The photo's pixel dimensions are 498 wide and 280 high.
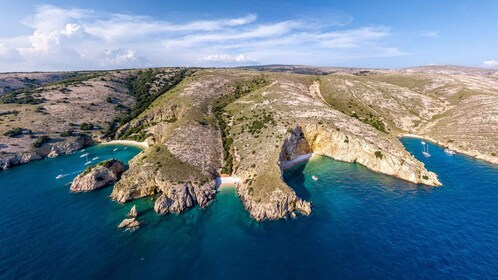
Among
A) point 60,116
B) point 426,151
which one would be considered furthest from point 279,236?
point 60,116

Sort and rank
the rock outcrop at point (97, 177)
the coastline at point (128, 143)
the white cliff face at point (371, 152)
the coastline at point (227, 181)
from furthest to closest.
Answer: the coastline at point (128, 143), the rock outcrop at point (97, 177), the coastline at point (227, 181), the white cliff face at point (371, 152)

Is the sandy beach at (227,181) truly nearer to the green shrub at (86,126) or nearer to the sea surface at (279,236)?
the sea surface at (279,236)

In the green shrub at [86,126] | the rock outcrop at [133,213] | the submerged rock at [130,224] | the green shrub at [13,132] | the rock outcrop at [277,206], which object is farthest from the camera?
the green shrub at [86,126]

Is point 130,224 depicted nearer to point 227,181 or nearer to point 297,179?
point 227,181

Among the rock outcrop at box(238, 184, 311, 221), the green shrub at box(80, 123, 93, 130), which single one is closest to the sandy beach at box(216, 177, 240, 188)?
the rock outcrop at box(238, 184, 311, 221)

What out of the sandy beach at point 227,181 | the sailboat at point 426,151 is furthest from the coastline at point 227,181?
the sailboat at point 426,151

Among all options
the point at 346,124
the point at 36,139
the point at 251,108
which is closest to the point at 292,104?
the point at 251,108

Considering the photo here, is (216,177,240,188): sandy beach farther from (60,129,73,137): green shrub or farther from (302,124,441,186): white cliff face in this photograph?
(60,129,73,137): green shrub
